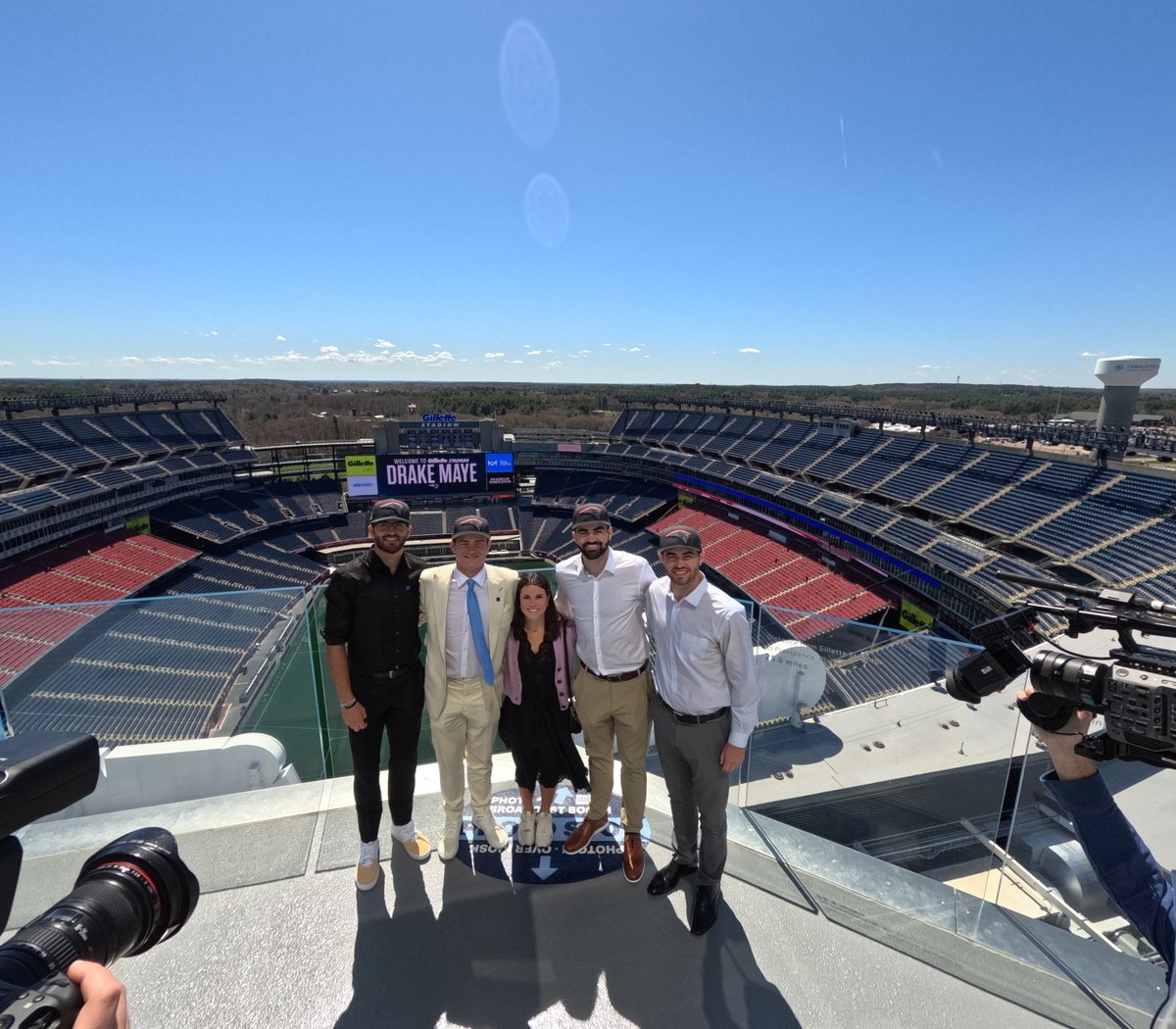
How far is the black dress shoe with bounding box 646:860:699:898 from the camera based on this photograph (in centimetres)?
281

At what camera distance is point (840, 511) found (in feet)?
93.9

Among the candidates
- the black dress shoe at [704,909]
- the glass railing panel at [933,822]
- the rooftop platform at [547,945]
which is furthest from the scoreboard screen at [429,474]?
the black dress shoe at [704,909]

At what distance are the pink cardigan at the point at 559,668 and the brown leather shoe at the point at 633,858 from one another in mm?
795

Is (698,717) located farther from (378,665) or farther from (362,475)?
(362,475)

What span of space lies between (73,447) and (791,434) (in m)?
49.9

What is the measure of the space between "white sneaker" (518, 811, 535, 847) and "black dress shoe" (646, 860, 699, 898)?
2.43ft

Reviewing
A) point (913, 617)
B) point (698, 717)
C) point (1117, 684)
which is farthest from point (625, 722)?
point (913, 617)

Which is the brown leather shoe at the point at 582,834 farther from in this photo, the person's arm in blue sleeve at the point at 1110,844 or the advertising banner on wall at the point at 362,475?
the advertising banner on wall at the point at 362,475

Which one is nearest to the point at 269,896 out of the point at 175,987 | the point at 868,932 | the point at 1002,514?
the point at 175,987

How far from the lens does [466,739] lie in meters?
3.23


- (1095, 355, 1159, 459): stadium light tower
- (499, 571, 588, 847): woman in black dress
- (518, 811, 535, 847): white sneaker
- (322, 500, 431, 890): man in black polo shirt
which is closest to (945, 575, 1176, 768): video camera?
(499, 571, 588, 847): woman in black dress

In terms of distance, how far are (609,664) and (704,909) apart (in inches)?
48.6

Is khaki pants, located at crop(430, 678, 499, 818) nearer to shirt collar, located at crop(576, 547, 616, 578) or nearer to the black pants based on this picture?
the black pants

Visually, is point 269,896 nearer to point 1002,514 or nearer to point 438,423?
point 1002,514
